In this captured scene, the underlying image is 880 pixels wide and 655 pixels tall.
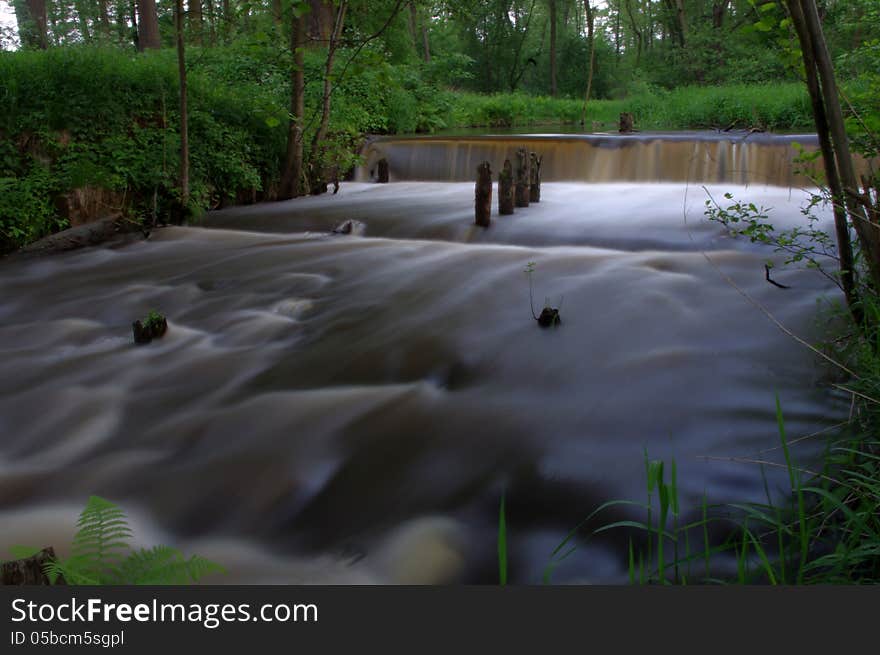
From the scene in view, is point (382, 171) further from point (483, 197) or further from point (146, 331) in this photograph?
point (146, 331)

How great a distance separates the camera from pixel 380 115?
15914 millimetres

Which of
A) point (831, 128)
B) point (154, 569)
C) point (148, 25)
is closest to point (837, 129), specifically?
point (831, 128)

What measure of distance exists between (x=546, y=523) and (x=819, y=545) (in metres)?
1.11

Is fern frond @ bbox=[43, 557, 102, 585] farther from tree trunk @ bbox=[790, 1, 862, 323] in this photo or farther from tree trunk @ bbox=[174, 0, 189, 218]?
tree trunk @ bbox=[174, 0, 189, 218]

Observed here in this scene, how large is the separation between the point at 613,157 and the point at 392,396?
8.82 meters

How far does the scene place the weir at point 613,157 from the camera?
11.2 m

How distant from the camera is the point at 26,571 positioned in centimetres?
207

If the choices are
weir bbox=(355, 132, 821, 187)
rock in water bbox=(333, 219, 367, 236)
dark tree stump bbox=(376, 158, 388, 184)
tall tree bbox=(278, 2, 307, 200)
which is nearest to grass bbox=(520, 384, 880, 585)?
rock in water bbox=(333, 219, 367, 236)

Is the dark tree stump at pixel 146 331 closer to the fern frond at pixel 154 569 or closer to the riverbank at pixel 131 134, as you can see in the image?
the riverbank at pixel 131 134

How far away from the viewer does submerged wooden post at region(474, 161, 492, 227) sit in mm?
8625

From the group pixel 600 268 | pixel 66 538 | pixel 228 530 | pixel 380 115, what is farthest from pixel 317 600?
pixel 380 115

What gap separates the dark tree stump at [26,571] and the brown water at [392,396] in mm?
1001

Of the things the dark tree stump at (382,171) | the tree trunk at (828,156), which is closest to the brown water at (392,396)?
the tree trunk at (828,156)

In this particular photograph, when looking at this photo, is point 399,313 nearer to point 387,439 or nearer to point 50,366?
point 387,439
